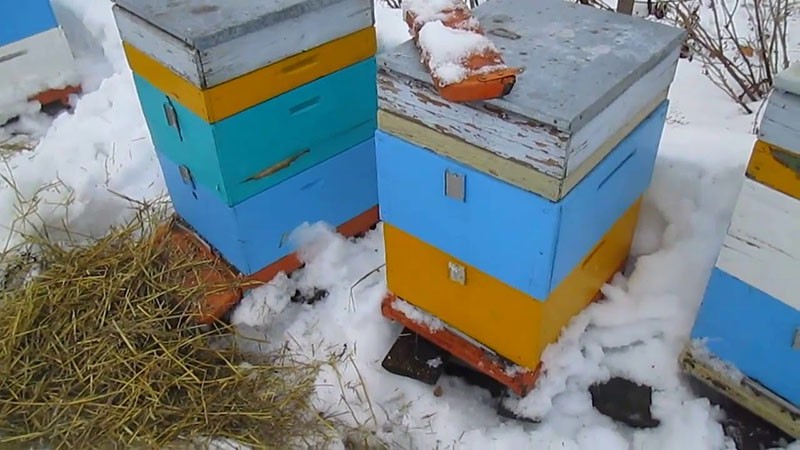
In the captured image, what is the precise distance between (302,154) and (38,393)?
717 millimetres

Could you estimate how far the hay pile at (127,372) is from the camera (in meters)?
1.39

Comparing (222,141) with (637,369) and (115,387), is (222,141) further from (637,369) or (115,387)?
(637,369)

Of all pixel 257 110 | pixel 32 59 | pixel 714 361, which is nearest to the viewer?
pixel 714 361

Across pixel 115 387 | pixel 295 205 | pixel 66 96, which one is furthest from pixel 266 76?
pixel 66 96

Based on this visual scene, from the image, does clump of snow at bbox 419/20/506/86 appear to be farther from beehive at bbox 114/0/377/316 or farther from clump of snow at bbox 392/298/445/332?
A: clump of snow at bbox 392/298/445/332

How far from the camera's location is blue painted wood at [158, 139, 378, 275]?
1.58 meters

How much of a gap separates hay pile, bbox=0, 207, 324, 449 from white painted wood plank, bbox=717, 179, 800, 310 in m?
0.82

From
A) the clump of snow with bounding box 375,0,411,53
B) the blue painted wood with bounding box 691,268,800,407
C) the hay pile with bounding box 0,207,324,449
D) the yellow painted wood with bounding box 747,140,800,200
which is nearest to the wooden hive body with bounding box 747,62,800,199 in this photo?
the yellow painted wood with bounding box 747,140,800,200

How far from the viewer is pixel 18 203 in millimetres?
1903

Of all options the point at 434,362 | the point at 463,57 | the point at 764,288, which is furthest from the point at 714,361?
the point at 463,57

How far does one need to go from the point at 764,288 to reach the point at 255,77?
98cm

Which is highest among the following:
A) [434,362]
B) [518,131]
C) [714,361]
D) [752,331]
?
[518,131]

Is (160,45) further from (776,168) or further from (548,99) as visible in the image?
(776,168)

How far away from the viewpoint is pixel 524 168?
113 centimetres
